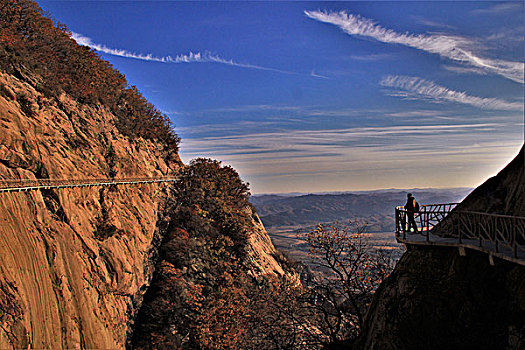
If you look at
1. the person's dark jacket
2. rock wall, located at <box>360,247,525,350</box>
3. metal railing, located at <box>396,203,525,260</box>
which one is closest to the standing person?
the person's dark jacket

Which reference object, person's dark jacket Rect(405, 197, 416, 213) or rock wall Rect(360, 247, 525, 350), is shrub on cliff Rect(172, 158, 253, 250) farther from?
rock wall Rect(360, 247, 525, 350)

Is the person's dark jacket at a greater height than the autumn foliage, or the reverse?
the autumn foliage

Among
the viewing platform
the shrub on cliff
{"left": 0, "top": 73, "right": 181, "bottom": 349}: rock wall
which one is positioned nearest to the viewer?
the viewing platform

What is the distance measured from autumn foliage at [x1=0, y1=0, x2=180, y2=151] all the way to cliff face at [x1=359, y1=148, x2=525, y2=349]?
21548 millimetres

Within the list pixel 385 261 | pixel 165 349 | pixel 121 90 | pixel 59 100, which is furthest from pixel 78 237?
pixel 121 90

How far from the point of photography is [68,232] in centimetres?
1748

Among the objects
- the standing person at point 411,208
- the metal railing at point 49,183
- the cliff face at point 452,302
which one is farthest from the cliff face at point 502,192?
the metal railing at point 49,183

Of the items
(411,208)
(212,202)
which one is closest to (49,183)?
(411,208)

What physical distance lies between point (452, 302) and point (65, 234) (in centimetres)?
1572

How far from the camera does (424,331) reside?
10.8 m

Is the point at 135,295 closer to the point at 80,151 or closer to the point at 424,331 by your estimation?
the point at 80,151

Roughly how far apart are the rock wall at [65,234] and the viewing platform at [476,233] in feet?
44.8

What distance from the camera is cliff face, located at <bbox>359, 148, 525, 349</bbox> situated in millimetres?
9617

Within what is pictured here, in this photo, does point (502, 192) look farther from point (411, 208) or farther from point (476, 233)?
point (411, 208)
